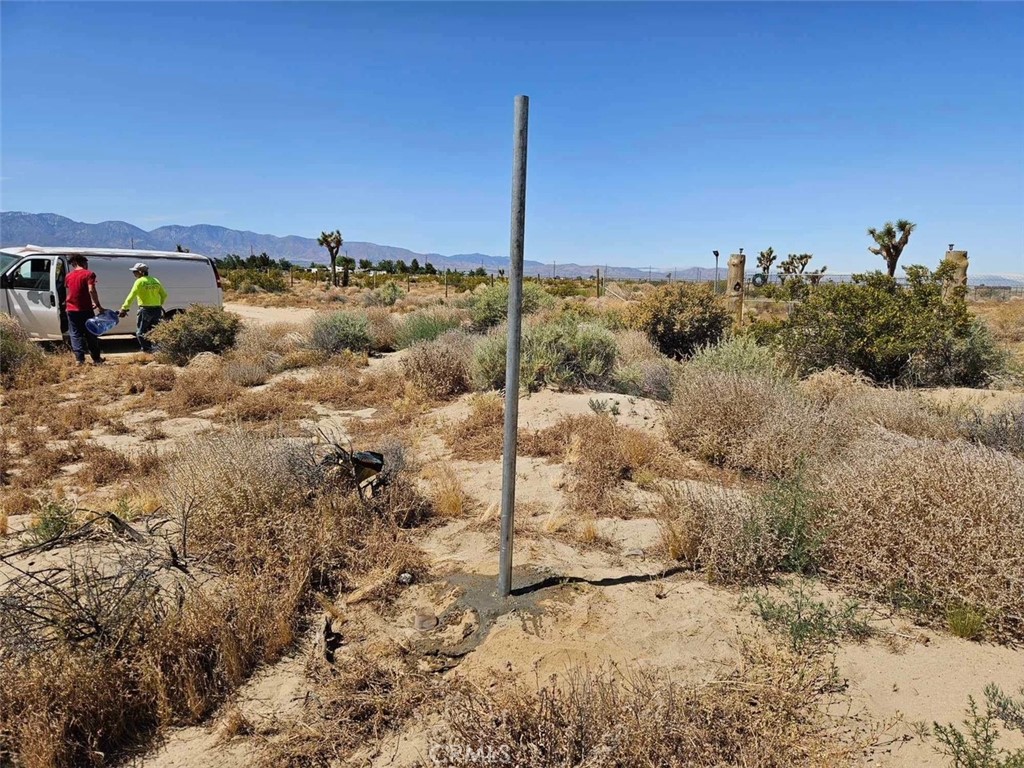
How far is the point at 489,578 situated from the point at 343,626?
36.9 inches

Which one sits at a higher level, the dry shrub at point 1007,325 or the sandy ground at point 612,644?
the dry shrub at point 1007,325

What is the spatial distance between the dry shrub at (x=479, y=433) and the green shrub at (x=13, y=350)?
24.3ft

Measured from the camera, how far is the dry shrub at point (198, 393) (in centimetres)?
812

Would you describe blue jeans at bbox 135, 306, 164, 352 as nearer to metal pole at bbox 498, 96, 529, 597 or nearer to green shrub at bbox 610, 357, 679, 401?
green shrub at bbox 610, 357, 679, 401

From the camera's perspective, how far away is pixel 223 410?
7.85 m

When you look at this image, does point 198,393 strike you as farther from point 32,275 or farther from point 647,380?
point 647,380

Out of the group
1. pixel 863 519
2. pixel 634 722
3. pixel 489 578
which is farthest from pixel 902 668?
pixel 489 578

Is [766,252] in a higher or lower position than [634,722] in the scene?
higher

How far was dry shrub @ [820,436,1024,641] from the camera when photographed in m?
2.97

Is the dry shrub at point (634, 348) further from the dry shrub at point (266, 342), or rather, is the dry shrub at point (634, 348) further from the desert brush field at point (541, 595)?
the dry shrub at point (266, 342)

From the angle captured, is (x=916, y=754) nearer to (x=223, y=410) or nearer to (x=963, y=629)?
(x=963, y=629)

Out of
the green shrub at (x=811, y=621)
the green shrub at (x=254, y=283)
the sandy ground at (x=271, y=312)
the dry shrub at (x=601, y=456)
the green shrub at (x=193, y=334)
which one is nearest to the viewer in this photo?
the green shrub at (x=811, y=621)

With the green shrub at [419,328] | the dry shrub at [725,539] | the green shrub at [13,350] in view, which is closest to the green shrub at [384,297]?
the green shrub at [419,328]

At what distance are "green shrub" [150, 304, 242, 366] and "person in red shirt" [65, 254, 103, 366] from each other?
983 mm
